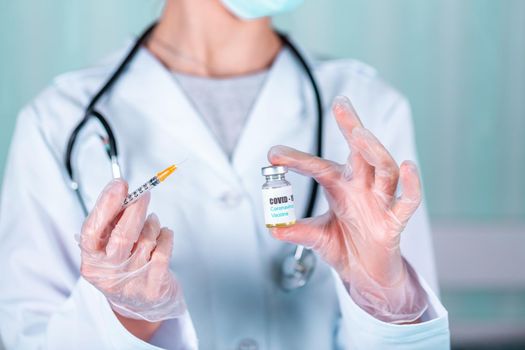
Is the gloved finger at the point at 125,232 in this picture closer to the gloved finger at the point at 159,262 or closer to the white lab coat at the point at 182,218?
the gloved finger at the point at 159,262

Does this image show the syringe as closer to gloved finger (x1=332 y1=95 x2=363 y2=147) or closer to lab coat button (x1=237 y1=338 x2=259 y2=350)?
gloved finger (x1=332 y1=95 x2=363 y2=147)

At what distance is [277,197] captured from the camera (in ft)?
2.77

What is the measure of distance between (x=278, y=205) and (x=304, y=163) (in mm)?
70

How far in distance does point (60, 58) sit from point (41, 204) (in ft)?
2.59

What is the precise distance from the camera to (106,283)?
86 cm

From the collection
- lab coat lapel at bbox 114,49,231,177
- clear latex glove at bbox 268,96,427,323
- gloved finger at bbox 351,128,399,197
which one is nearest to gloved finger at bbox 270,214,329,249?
clear latex glove at bbox 268,96,427,323

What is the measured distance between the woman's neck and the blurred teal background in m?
0.61

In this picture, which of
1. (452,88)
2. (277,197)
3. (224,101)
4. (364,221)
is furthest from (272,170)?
(452,88)

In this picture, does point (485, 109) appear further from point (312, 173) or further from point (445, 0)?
point (312, 173)

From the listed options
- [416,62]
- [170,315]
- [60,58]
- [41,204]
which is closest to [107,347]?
[170,315]

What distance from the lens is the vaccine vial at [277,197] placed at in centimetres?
84

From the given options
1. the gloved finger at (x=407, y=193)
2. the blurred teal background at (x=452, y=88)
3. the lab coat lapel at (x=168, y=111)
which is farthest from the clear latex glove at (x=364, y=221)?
the blurred teal background at (x=452, y=88)

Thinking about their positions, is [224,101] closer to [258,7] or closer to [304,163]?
[258,7]

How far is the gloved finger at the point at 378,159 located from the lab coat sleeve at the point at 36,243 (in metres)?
0.45
